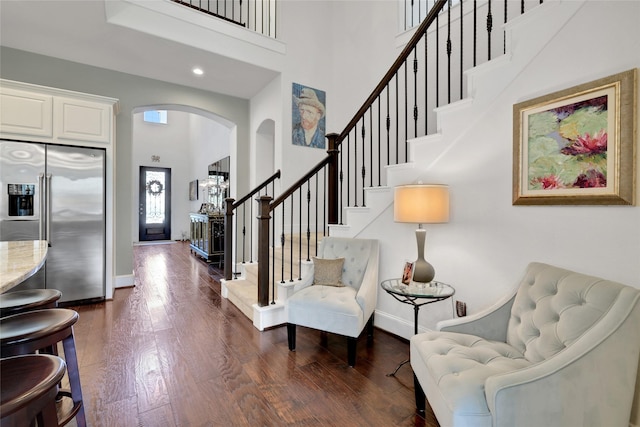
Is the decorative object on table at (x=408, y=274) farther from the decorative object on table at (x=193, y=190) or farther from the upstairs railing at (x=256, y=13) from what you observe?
the decorative object on table at (x=193, y=190)

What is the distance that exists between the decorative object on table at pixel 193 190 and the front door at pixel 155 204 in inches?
27.1

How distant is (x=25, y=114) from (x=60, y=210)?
3.88 feet

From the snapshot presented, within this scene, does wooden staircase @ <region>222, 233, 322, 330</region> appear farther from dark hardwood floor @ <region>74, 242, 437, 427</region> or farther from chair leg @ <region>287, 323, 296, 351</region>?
chair leg @ <region>287, 323, 296, 351</region>

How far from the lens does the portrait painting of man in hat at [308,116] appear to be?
15.8 feet

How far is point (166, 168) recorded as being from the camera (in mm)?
10102

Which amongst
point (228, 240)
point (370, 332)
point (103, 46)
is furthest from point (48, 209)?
point (370, 332)

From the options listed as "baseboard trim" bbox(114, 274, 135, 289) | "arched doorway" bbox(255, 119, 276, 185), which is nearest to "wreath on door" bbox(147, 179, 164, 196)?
"baseboard trim" bbox(114, 274, 135, 289)

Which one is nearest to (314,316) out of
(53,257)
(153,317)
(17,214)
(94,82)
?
(153,317)

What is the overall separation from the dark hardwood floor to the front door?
705cm

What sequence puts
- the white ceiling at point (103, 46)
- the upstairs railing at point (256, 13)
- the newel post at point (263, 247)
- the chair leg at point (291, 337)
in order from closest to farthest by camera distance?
the chair leg at point (291, 337)
the newel post at point (263, 247)
the white ceiling at point (103, 46)
the upstairs railing at point (256, 13)

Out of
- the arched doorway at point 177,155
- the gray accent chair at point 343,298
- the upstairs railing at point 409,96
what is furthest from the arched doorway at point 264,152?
the arched doorway at point 177,155

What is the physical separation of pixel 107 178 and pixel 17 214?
0.98 meters

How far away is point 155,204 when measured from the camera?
9938 millimetres

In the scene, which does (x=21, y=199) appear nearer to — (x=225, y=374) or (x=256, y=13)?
(x=225, y=374)
